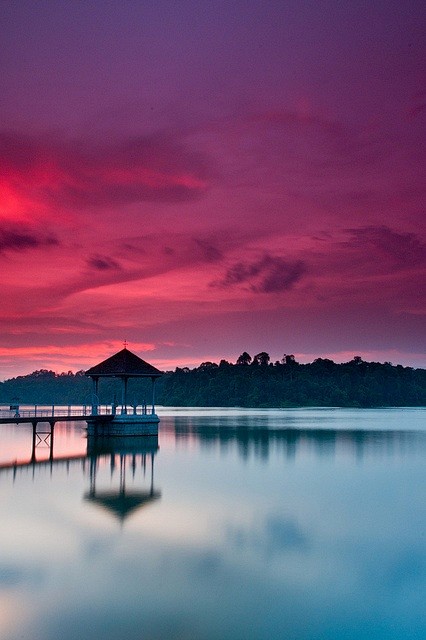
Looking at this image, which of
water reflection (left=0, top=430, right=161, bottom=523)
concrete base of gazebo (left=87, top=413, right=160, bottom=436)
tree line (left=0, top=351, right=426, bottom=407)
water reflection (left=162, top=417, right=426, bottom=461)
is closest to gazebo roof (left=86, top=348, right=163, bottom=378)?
concrete base of gazebo (left=87, top=413, right=160, bottom=436)

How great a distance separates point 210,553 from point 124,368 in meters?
26.9

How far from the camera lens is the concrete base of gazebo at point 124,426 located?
4106cm

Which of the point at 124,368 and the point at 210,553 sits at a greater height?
the point at 124,368

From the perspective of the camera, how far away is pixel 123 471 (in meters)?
27.3

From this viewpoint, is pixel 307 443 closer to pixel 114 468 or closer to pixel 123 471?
pixel 114 468

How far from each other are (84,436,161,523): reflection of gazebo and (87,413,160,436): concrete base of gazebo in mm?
422

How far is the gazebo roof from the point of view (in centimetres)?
4022

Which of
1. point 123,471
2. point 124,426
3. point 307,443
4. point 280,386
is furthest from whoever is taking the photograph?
point 280,386

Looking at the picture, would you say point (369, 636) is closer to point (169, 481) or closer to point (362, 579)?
point (362, 579)

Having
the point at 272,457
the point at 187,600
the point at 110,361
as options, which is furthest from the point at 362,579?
the point at 110,361

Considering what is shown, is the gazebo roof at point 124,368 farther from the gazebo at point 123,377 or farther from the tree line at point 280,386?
the tree line at point 280,386

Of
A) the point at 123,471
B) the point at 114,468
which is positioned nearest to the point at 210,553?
the point at 123,471

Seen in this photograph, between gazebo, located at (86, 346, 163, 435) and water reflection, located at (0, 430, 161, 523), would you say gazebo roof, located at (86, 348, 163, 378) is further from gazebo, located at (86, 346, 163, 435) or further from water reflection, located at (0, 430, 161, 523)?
water reflection, located at (0, 430, 161, 523)

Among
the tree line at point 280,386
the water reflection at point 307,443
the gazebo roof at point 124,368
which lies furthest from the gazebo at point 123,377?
the tree line at point 280,386
